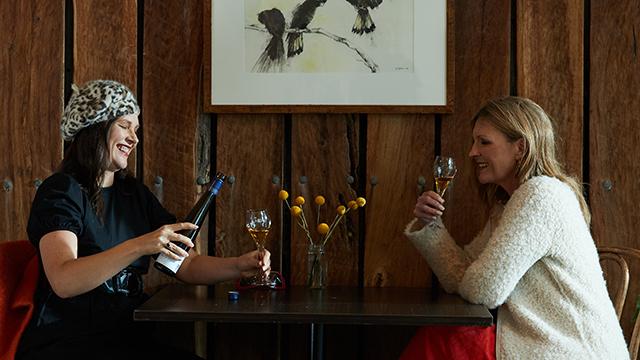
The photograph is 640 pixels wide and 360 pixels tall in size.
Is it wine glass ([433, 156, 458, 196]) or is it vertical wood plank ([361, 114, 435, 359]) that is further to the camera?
vertical wood plank ([361, 114, 435, 359])

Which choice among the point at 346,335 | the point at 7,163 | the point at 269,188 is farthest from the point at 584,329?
the point at 7,163

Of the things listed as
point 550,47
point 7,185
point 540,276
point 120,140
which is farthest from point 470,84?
point 7,185

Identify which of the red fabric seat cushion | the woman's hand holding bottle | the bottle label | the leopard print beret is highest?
the leopard print beret

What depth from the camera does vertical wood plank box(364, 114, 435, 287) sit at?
2738 millimetres

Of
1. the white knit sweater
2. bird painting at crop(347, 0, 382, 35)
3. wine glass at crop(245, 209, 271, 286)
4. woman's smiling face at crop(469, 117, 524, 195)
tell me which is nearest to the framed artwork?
bird painting at crop(347, 0, 382, 35)

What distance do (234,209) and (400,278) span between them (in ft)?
2.01

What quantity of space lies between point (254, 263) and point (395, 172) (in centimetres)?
60

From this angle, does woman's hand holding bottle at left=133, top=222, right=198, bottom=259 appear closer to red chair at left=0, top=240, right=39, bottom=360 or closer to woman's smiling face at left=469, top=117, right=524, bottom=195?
red chair at left=0, top=240, right=39, bottom=360

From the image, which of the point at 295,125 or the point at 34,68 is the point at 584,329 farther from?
the point at 34,68

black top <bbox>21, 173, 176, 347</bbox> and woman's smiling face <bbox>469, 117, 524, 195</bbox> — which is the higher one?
woman's smiling face <bbox>469, 117, 524, 195</bbox>

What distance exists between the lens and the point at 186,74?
2.76m

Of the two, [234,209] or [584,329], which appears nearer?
[584,329]

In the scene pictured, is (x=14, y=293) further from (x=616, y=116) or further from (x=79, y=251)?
(x=616, y=116)

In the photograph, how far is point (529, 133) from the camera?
240 centimetres
